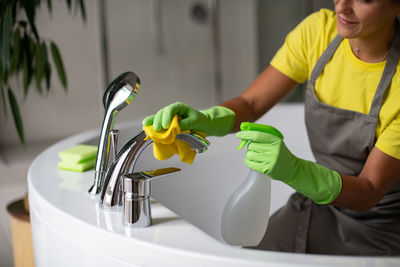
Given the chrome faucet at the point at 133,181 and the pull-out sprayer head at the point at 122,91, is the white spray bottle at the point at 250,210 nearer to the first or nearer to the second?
the chrome faucet at the point at 133,181

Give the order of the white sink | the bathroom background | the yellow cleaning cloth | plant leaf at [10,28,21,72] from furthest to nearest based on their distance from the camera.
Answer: the bathroom background → plant leaf at [10,28,21,72] → the yellow cleaning cloth → the white sink

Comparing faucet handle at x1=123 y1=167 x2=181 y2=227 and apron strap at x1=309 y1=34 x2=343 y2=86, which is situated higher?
apron strap at x1=309 y1=34 x2=343 y2=86

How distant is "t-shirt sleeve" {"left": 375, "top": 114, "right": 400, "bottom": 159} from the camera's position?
122 cm

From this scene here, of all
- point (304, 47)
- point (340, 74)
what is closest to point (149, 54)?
point (304, 47)

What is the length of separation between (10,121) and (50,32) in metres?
0.56

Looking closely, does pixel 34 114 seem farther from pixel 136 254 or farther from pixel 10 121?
pixel 136 254

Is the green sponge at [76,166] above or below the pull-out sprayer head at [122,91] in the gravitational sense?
below

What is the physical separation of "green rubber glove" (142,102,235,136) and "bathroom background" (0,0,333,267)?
160 centimetres

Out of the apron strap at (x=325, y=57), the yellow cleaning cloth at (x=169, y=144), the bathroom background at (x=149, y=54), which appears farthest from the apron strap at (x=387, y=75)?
the bathroom background at (x=149, y=54)

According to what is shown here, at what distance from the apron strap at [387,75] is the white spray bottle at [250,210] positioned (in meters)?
0.32

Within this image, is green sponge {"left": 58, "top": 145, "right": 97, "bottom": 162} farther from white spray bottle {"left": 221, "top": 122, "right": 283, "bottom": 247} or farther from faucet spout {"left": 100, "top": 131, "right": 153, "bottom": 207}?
white spray bottle {"left": 221, "top": 122, "right": 283, "bottom": 247}

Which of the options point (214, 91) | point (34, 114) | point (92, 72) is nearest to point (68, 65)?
point (92, 72)

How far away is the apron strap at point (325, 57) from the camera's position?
1.43m

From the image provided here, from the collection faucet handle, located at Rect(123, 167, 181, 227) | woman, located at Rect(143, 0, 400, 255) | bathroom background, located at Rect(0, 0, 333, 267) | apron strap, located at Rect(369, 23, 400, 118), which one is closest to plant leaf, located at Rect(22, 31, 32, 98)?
woman, located at Rect(143, 0, 400, 255)
